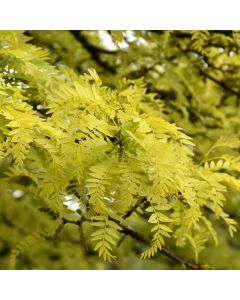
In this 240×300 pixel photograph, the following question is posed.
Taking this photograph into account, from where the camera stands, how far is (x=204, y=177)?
1.71 metres

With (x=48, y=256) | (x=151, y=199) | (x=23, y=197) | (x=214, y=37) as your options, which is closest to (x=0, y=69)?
(x=151, y=199)

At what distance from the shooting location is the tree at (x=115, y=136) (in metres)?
1.43

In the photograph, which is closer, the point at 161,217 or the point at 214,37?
the point at 161,217

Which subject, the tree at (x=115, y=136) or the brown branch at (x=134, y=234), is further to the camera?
the brown branch at (x=134, y=234)

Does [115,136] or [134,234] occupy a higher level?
[115,136]

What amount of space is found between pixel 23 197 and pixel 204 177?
2449 millimetres

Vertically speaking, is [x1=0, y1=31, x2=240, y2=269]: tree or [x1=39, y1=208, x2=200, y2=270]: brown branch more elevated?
[x1=0, y1=31, x2=240, y2=269]: tree

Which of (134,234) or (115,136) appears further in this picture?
(134,234)

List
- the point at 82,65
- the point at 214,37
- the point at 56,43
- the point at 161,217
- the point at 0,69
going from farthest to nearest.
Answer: the point at 82,65 → the point at 56,43 → the point at 214,37 → the point at 0,69 → the point at 161,217

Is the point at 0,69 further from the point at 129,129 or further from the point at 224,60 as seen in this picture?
the point at 224,60

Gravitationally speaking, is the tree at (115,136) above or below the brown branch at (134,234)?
above

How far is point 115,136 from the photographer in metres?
1.51

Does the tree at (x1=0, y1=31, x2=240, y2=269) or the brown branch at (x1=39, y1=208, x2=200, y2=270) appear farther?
the brown branch at (x1=39, y1=208, x2=200, y2=270)

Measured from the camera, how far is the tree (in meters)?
1.43
